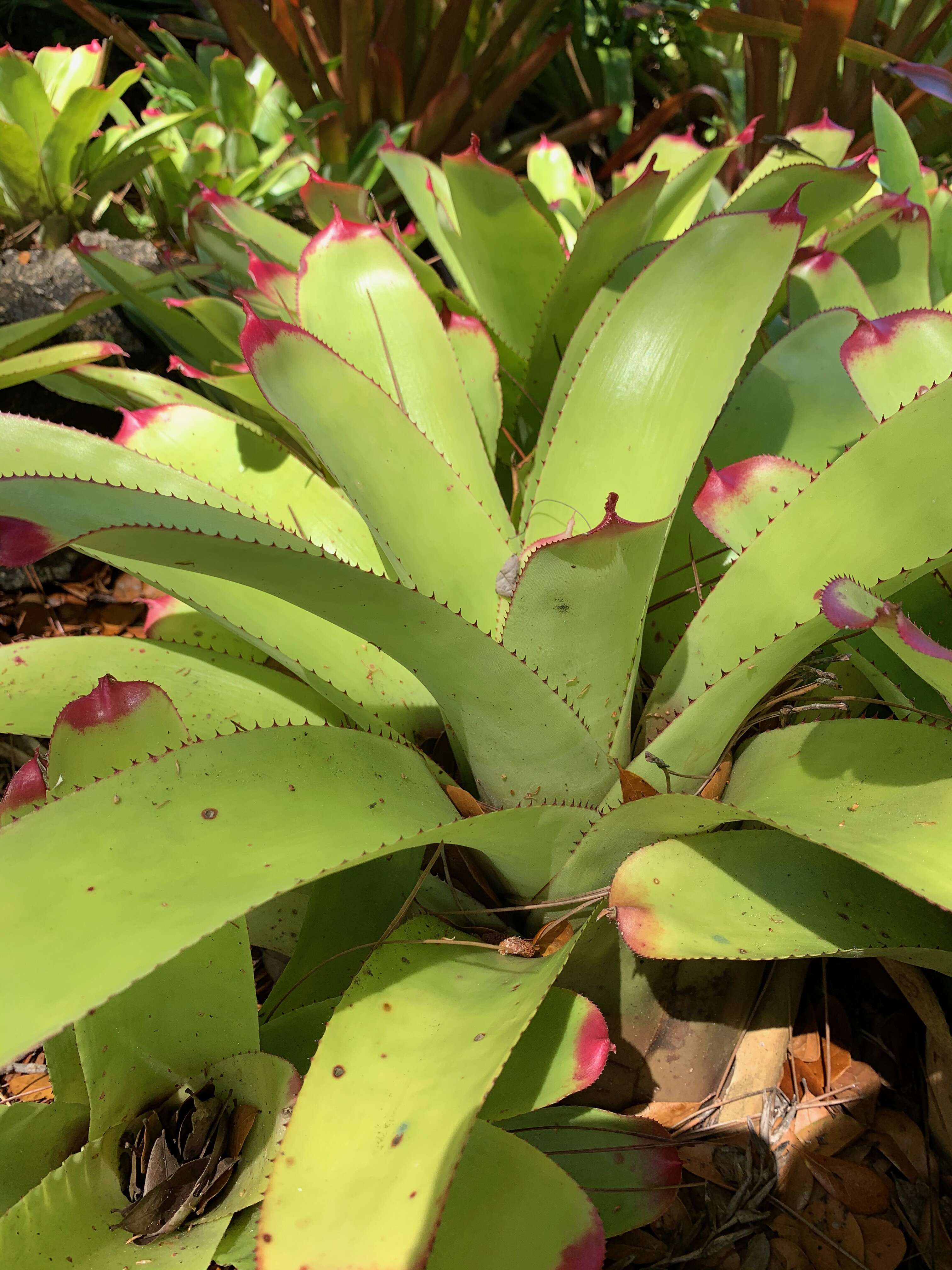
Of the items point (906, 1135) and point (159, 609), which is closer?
point (906, 1135)

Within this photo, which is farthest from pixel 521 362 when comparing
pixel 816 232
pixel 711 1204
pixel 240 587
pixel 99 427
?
pixel 711 1204

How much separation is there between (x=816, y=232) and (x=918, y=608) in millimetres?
629

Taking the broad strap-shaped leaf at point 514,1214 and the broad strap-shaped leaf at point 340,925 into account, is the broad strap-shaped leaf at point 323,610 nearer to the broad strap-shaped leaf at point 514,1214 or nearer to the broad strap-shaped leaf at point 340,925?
the broad strap-shaped leaf at point 340,925

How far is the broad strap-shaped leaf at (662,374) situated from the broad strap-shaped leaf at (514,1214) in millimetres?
468

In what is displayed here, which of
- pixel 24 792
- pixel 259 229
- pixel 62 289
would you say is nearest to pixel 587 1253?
pixel 24 792

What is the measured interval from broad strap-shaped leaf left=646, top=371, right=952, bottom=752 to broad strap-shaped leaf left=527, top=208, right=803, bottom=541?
0.09 meters

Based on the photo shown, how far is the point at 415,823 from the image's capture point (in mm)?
579

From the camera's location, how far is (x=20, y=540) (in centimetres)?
48

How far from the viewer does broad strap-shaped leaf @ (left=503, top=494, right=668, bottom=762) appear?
54 centimetres

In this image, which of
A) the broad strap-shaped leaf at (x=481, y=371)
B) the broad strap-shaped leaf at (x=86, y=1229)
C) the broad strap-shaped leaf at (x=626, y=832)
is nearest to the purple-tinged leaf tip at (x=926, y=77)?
the broad strap-shaped leaf at (x=481, y=371)

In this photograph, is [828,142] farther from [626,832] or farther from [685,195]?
[626,832]

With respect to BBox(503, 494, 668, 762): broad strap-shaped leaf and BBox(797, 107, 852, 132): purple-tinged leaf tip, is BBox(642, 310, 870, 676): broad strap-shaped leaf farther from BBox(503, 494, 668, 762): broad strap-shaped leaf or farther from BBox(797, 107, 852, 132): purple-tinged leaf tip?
BBox(797, 107, 852, 132): purple-tinged leaf tip

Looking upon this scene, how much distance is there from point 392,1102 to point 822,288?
2.96ft

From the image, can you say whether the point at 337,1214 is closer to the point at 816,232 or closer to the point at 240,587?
the point at 240,587
